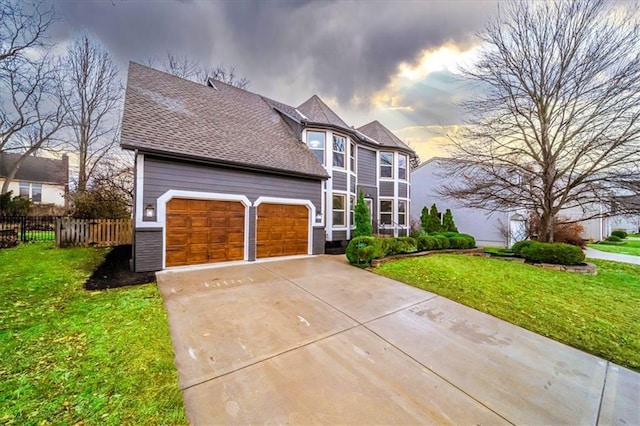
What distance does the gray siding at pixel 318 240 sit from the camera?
10055 millimetres

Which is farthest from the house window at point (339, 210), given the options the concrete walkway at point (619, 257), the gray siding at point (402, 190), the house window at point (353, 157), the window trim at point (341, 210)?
the concrete walkway at point (619, 257)

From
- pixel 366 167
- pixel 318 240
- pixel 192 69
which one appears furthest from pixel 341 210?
pixel 192 69

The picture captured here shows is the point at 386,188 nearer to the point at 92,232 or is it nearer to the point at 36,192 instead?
the point at 92,232

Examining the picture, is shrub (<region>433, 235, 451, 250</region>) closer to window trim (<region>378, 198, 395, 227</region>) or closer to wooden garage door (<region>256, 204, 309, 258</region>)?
window trim (<region>378, 198, 395, 227</region>)

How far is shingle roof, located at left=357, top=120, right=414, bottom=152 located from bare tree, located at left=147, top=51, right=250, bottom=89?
11099mm

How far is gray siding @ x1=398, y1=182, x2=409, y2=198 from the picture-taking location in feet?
50.5

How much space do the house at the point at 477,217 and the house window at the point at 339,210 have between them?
6.95 meters

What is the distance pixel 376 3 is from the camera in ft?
29.0

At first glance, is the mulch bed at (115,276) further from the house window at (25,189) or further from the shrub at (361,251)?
the house window at (25,189)

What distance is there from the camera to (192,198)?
23.9 ft

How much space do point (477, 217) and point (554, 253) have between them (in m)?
9.07

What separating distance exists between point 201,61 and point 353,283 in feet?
67.5

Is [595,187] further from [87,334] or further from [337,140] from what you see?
[87,334]

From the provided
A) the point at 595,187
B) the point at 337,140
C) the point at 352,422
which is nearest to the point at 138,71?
the point at 337,140
